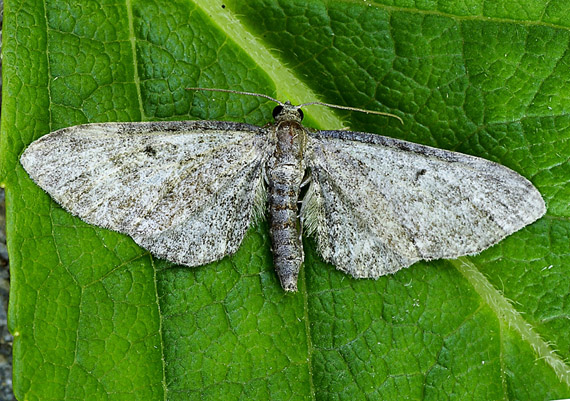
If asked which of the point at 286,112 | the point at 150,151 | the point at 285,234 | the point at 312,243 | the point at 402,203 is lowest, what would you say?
the point at 312,243

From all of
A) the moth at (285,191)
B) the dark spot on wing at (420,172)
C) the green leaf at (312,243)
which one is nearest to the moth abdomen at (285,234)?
the moth at (285,191)

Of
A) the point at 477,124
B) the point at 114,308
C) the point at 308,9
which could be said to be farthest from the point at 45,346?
the point at 477,124

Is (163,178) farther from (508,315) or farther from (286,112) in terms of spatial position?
(508,315)

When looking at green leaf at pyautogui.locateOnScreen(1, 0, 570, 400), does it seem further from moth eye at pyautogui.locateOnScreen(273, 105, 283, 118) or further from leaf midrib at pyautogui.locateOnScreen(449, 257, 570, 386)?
moth eye at pyautogui.locateOnScreen(273, 105, 283, 118)

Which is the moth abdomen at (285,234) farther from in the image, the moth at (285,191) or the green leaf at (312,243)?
the green leaf at (312,243)

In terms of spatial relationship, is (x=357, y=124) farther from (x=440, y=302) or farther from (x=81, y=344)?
(x=81, y=344)

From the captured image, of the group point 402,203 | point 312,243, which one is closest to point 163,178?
point 312,243
